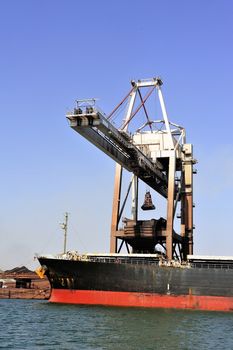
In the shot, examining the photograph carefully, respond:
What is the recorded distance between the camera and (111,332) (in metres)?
17.5

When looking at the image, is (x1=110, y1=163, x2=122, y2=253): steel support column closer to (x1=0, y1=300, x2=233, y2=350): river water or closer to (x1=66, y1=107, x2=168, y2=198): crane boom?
(x1=66, y1=107, x2=168, y2=198): crane boom

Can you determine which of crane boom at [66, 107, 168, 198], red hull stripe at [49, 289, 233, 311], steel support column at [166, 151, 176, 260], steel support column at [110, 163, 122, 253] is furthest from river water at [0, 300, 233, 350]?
steel support column at [110, 163, 122, 253]

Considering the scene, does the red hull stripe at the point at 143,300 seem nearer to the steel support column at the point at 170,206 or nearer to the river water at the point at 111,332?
the steel support column at the point at 170,206

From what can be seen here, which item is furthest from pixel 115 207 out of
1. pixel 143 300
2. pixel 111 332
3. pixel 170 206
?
pixel 111 332

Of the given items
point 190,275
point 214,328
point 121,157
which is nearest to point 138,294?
point 190,275

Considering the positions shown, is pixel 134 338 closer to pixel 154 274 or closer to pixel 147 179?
pixel 154 274

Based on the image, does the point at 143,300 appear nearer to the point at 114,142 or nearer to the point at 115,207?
the point at 115,207

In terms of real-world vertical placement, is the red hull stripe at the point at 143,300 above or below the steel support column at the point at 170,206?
below

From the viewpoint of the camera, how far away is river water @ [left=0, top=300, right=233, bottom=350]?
14867mm

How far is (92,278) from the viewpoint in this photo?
3180 centimetres

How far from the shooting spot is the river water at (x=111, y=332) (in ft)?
48.8

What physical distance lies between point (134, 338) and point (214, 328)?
5443mm

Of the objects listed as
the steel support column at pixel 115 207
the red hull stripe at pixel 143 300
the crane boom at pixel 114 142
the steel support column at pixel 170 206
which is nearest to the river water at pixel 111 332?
the red hull stripe at pixel 143 300

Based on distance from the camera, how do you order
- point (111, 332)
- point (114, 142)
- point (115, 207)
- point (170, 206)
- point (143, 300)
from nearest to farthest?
point (111, 332)
point (114, 142)
point (143, 300)
point (170, 206)
point (115, 207)
